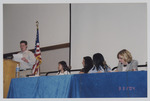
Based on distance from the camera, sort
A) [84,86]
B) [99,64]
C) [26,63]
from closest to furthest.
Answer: [84,86], [99,64], [26,63]

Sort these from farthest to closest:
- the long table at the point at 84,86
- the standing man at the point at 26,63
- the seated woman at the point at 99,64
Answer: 1. the standing man at the point at 26,63
2. the seated woman at the point at 99,64
3. the long table at the point at 84,86

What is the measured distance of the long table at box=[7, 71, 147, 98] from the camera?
3146 mm

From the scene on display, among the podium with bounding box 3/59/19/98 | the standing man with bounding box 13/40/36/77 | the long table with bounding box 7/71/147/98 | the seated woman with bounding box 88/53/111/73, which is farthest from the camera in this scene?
the standing man with bounding box 13/40/36/77

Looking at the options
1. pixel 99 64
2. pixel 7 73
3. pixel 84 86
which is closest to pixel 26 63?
pixel 7 73

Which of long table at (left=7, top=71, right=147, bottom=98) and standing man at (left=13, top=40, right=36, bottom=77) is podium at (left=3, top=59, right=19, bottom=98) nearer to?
long table at (left=7, top=71, right=147, bottom=98)

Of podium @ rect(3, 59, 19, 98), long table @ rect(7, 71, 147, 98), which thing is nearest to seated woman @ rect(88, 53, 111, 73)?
long table @ rect(7, 71, 147, 98)

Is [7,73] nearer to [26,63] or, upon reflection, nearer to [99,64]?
[26,63]

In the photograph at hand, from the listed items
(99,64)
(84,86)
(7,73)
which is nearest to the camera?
(84,86)

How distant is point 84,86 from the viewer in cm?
354

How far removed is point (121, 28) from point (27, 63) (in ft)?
6.67

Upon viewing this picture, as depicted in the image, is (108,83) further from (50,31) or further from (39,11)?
(39,11)

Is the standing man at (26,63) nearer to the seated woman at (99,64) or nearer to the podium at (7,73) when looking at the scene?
the podium at (7,73)

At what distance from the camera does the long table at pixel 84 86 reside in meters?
3.15

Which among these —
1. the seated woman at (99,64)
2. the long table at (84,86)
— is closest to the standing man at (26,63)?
the long table at (84,86)
